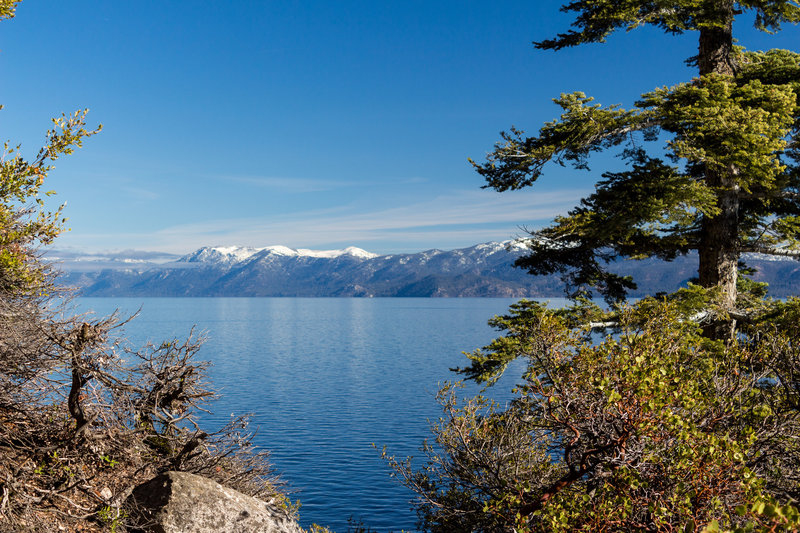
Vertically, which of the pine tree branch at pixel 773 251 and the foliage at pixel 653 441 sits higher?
the pine tree branch at pixel 773 251

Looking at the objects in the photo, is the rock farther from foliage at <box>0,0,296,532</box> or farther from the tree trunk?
the tree trunk

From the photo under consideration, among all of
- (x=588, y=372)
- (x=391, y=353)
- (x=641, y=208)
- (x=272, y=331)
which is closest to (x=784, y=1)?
(x=641, y=208)

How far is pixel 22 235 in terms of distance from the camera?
44.5 feet

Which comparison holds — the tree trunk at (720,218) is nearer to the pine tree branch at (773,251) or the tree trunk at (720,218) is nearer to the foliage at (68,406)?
the pine tree branch at (773,251)

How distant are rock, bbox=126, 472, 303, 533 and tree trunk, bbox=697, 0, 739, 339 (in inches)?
641

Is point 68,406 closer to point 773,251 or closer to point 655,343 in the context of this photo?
point 655,343

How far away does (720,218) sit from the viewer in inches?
778

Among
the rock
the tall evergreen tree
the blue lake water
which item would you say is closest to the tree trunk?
the tall evergreen tree

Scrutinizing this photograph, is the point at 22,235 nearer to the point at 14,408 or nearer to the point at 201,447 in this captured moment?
the point at 14,408

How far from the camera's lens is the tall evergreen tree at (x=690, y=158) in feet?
53.6

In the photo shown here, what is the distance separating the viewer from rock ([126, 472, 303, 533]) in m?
11.6

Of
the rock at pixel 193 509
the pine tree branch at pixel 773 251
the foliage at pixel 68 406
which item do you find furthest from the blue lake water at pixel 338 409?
the pine tree branch at pixel 773 251

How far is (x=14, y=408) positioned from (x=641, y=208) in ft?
58.5

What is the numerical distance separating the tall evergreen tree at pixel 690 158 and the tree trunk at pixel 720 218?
4 centimetres
